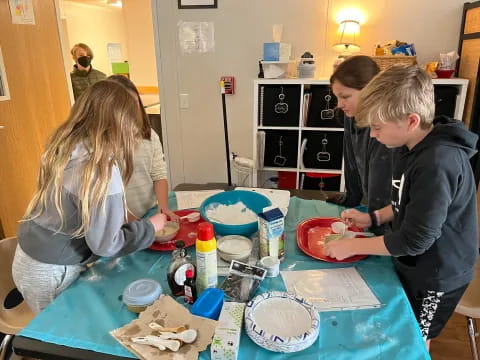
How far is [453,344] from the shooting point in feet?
5.78

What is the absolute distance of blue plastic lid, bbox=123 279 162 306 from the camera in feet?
2.92

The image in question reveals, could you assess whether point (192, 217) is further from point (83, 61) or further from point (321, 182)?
point (83, 61)

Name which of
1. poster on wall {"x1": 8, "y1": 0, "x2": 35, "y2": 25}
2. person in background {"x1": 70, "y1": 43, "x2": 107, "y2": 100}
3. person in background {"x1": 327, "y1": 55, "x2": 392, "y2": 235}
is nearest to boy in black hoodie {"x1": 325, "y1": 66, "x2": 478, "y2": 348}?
person in background {"x1": 327, "y1": 55, "x2": 392, "y2": 235}

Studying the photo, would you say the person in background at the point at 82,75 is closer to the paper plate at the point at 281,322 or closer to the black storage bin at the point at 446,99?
the black storage bin at the point at 446,99

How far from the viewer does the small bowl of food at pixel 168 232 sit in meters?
1.18

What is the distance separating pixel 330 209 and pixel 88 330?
1024 millimetres

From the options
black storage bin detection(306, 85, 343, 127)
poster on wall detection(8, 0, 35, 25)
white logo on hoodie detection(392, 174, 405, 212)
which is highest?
poster on wall detection(8, 0, 35, 25)

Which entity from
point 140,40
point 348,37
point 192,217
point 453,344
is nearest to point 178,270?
point 192,217

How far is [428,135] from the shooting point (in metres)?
1.02

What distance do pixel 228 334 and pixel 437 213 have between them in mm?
608

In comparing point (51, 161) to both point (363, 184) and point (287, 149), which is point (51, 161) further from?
point (287, 149)

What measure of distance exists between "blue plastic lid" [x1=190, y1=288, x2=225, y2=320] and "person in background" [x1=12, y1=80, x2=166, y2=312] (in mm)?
289

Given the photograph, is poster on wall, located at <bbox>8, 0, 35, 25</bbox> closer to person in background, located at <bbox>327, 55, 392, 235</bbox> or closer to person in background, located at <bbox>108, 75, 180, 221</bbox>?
person in background, located at <bbox>108, 75, 180, 221</bbox>

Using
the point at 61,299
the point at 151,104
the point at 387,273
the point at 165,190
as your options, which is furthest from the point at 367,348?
the point at 151,104
